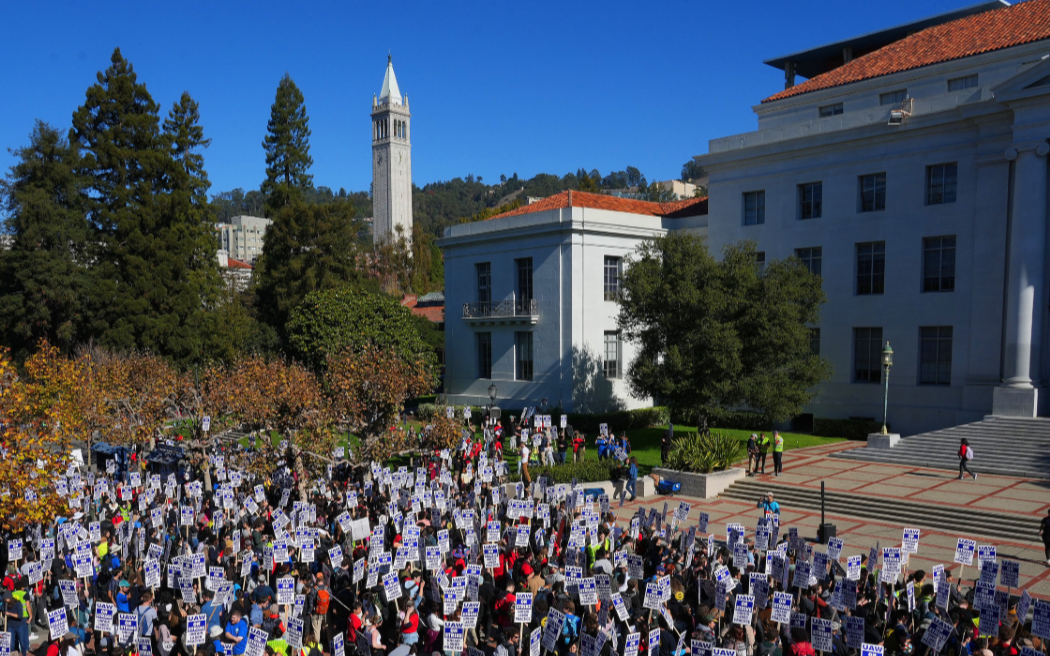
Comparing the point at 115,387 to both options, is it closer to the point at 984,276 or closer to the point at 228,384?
the point at 228,384

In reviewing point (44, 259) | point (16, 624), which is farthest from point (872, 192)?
point (44, 259)

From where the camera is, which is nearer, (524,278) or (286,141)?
(524,278)

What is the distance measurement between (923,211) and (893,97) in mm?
7457

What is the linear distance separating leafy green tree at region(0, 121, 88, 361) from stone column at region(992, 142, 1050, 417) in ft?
154

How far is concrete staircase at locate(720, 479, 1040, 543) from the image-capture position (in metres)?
20.9

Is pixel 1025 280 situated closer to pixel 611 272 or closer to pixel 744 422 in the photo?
pixel 744 422

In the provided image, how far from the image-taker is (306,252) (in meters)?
55.7

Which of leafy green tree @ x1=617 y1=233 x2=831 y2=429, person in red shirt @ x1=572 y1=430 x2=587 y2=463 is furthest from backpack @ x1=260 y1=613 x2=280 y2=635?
leafy green tree @ x1=617 y1=233 x2=831 y2=429

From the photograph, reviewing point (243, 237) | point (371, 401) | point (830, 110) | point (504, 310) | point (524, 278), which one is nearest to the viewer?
point (371, 401)

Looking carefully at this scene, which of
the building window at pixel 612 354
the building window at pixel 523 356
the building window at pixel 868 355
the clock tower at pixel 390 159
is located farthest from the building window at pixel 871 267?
the clock tower at pixel 390 159

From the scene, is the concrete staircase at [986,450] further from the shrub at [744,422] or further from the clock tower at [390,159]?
the clock tower at [390,159]

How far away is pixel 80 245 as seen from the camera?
4662cm

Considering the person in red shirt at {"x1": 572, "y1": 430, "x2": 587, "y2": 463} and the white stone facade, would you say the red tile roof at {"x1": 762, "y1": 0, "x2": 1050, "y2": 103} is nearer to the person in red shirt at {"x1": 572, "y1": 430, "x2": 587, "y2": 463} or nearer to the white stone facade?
the person in red shirt at {"x1": 572, "y1": 430, "x2": 587, "y2": 463}

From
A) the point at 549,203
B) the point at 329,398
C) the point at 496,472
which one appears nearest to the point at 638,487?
the point at 496,472
